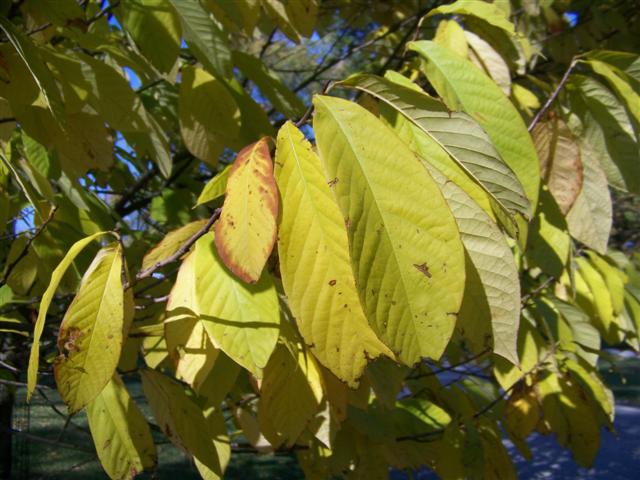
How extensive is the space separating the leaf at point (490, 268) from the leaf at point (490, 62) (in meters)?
0.37

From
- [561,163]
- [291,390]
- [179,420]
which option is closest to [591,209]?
[561,163]

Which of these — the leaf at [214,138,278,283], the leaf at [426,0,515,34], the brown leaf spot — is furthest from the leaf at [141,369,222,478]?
the leaf at [426,0,515,34]

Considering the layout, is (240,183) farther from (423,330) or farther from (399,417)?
(399,417)

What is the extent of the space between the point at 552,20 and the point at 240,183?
1702 mm

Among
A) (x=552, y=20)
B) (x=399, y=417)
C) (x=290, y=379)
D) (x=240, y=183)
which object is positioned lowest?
(x=399, y=417)

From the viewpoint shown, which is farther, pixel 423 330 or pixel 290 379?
pixel 290 379

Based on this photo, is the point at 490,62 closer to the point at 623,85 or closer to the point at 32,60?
the point at 623,85

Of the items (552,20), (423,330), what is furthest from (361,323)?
(552,20)

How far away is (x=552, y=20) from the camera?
72.3 inches

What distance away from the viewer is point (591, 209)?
0.72 m

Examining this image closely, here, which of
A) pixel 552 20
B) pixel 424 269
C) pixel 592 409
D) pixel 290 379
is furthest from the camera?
pixel 552 20

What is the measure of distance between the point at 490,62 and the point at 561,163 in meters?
0.18

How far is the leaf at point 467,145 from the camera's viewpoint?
47 centimetres

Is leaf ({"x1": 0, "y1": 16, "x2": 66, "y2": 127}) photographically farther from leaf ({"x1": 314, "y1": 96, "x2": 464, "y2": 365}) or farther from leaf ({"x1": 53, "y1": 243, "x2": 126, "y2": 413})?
leaf ({"x1": 314, "y1": 96, "x2": 464, "y2": 365})
